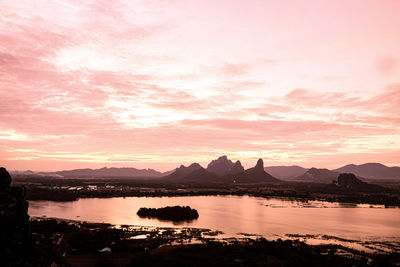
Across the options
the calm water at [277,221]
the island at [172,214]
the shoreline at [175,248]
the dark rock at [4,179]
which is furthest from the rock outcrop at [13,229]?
the island at [172,214]

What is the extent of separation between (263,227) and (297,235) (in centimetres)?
1377

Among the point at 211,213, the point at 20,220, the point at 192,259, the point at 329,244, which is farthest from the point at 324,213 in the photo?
the point at 20,220

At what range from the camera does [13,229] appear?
2450cm

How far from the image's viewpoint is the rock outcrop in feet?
77.3

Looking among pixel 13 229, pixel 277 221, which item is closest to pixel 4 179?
pixel 13 229

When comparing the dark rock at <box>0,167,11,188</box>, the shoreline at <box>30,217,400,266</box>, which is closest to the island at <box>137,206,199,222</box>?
the shoreline at <box>30,217,400,266</box>

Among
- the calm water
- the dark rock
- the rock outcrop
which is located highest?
the dark rock

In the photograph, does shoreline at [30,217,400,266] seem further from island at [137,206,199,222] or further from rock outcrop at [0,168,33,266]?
island at [137,206,199,222]

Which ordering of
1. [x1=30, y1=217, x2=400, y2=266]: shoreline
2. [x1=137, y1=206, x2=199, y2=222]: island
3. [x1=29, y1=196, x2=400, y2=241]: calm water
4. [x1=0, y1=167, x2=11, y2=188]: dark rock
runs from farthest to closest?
[x1=137, y1=206, x2=199, y2=222]: island → [x1=29, y1=196, x2=400, y2=241]: calm water → [x1=30, y1=217, x2=400, y2=266]: shoreline → [x1=0, y1=167, x2=11, y2=188]: dark rock

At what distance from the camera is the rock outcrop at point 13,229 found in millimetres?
23547

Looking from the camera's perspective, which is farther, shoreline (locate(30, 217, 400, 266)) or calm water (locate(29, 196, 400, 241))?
calm water (locate(29, 196, 400, 241))

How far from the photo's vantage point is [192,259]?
176ft

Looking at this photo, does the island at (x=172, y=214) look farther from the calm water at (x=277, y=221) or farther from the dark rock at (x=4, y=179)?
the dark rock at (x=4, y=179)

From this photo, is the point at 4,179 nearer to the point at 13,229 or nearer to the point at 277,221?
the point at 13,229
